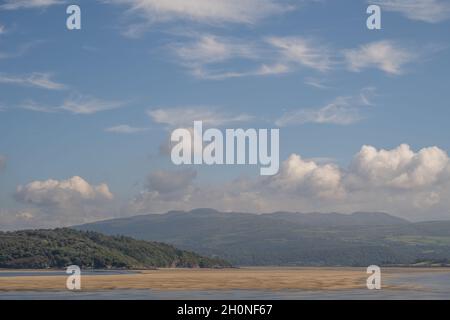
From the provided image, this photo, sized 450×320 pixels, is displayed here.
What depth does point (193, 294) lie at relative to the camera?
12719 cm
